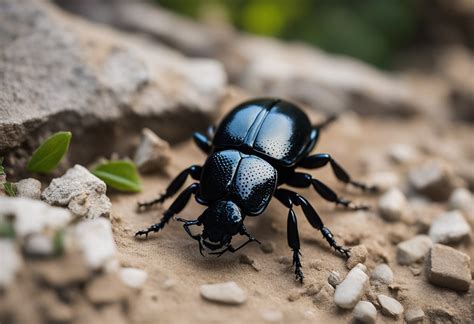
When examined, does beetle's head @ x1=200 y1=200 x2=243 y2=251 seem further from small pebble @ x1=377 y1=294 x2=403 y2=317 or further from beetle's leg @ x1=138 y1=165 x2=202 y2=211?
small pebble @ x1=377 y1=294 x2=403 y2=317

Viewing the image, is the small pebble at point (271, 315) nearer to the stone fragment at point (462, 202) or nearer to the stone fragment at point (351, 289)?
the stone fragment at point (351, 289)

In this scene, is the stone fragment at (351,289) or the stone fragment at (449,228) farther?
the stone fragment at (449,228)

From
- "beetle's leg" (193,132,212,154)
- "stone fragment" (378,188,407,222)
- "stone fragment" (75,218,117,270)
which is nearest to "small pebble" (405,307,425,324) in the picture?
"stone fragment" (378,188,407,222)

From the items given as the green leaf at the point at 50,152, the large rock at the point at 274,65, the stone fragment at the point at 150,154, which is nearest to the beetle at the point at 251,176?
the stone fragment at the point at 150,154

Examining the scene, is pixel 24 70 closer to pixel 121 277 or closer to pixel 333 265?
pixel 121 277

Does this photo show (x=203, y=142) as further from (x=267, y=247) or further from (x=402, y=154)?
(x=402, y=154)

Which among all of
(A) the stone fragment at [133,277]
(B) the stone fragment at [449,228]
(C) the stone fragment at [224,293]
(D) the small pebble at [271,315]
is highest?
(B) the stone fragment at [449,228]
